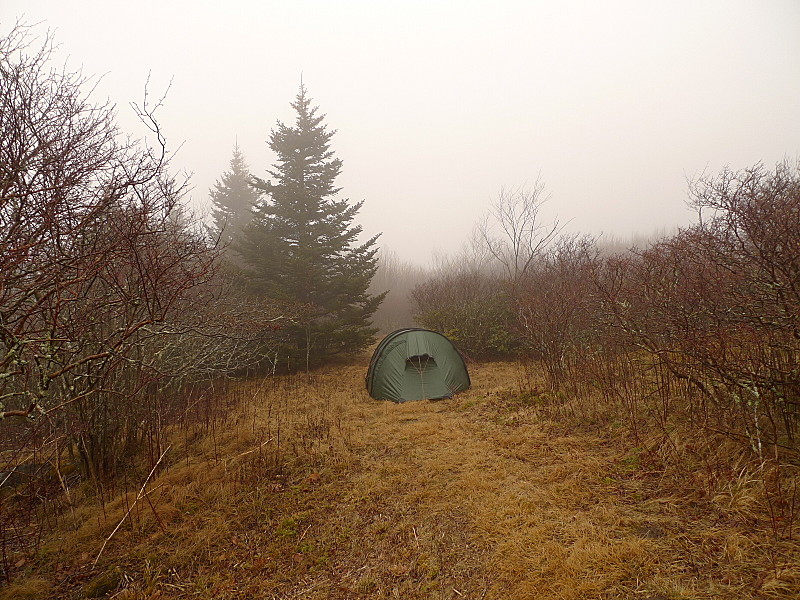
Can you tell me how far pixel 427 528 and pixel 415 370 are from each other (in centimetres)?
476

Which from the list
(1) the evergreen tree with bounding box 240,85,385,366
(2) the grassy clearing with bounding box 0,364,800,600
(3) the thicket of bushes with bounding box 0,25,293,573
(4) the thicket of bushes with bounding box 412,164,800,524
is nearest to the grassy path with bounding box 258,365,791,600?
(2) the grassy clearing with bounding box 0,364,800,600

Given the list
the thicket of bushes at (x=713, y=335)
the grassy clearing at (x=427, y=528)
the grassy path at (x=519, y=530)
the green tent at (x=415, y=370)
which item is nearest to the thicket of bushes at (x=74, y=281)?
the grassy clearing at (x=427, y=528)

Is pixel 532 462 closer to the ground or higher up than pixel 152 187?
closer to the ground

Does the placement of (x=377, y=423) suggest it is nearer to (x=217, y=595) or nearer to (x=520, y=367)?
(x=217, y=595)

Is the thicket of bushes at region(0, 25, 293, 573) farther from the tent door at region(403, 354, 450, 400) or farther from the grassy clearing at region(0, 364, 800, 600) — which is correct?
the tent door at region(403, 354, 450, 400)

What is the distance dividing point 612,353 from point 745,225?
4193 mm

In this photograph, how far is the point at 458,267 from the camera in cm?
2586

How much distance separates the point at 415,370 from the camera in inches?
319

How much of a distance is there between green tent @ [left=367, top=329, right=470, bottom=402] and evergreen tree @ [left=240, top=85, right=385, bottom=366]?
346cm

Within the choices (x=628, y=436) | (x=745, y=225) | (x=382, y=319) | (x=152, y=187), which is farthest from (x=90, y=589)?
(x=382, y=319)

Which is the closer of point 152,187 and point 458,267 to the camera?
point 152,187

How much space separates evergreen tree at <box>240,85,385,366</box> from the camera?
1135 centimetres

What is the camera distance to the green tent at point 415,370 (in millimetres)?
7914

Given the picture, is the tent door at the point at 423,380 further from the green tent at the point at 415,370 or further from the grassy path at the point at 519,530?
the grassy path at the point at 519,530
